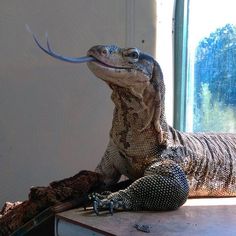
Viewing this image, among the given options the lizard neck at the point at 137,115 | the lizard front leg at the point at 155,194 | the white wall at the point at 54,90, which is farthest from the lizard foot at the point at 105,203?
the white wall at the point at 54,90

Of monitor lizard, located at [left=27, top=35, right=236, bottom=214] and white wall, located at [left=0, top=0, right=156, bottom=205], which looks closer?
monitor lizard, located at [left=27, top=35, right=236, bottom=214]

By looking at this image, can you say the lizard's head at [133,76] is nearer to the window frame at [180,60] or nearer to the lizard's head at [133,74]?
the lizard's head at [133,74]

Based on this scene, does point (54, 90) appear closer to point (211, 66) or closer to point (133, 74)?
point (133, 74)

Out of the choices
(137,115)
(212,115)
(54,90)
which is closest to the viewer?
(137,115)

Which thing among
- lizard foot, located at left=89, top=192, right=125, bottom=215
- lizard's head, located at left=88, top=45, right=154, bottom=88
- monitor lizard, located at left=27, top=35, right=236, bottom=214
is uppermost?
lizard's head, located at left=88, top=45, right=154, bottom=88

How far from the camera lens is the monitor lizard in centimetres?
161

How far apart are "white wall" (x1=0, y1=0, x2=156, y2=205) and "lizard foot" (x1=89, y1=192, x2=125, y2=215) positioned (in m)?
0.72

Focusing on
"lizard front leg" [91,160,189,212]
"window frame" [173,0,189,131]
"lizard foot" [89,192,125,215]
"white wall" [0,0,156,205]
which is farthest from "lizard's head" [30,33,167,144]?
"window frame" [173,0,189,131]

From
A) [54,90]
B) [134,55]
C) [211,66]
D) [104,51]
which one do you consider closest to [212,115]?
[211,66]

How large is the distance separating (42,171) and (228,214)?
0.96m

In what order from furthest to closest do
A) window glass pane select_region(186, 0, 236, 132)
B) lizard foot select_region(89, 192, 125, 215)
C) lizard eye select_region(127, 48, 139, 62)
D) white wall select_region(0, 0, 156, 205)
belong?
window glass pane select_region(186, 0, 236, 132) < white wall select_region(0, 0, 156, 205) < lizard eye select_region(127, 48, 139, 62) < lizard foot select_region(89, 192, 125, 215)

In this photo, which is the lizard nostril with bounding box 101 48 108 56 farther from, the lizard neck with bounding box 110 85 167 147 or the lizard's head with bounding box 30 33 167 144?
the lizard neck with bounding box 110 85 167 147

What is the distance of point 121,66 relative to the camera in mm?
1661

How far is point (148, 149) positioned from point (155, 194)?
26 centimetres
